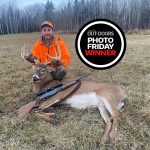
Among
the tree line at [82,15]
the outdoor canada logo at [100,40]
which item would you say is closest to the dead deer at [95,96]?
the outdoor canada logo at [100,40]

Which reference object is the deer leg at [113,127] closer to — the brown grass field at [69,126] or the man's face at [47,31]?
the brown grass field at [69,126]

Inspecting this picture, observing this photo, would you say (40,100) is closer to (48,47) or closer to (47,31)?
(48,47)

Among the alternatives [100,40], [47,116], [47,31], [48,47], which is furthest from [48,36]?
[47,116]

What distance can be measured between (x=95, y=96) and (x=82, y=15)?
3494 cm

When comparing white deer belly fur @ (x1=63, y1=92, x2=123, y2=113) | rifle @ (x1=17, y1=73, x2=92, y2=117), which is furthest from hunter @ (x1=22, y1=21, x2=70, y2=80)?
white deer belly fur @ (x1=63, y1=92, x2=123, y2=113)

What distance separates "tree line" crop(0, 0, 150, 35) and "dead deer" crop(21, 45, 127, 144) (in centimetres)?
3010

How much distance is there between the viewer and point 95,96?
17.8 ft

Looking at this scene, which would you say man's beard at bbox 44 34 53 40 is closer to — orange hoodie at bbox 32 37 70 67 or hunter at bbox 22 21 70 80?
hunter at bbox 22 21 70 80

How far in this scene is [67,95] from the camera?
555 centimetres

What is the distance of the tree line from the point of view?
38.2 metres

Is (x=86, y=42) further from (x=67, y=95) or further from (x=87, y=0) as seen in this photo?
(x=87, y=0)

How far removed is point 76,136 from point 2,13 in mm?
48729

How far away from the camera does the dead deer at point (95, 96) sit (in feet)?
16.2

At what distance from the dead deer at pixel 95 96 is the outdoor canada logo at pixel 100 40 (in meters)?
1.51
